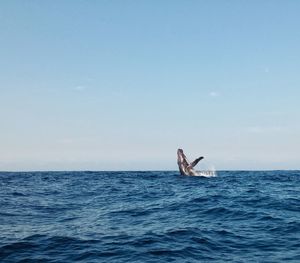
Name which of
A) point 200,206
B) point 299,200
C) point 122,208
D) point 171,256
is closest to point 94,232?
point 171,256

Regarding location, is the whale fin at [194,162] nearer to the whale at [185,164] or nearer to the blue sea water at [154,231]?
the whale at [185,164]

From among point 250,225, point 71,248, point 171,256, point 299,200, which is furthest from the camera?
point 299,200

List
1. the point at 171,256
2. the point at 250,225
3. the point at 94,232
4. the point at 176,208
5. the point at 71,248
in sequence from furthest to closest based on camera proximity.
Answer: the point at 176,208 < the point at 250,225 < the point at 94,232 < the point at 71,248 < the point at 171,256

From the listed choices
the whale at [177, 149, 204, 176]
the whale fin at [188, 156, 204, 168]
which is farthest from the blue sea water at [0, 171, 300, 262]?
the whale at [177, 149, 204, 176]

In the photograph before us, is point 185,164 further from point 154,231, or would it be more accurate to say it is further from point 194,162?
point 154,231

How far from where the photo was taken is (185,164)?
49.9 meters

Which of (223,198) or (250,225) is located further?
(223,198)

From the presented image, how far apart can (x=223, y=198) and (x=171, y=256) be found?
13.2m

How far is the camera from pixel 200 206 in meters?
20.6

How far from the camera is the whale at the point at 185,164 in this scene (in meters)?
48.4

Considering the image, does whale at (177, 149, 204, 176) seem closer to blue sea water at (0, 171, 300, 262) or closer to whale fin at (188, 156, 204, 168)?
whale fin at (188, 156, 204, 168)

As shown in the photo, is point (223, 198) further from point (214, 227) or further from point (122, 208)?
point (214, 227)

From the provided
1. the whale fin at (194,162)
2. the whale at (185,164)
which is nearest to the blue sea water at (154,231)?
the whale fin at (194,162)

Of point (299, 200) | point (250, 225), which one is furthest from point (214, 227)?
point (299, 200)
